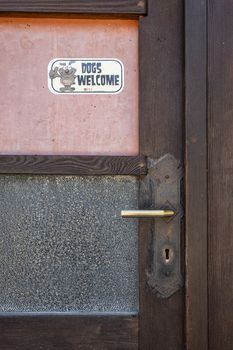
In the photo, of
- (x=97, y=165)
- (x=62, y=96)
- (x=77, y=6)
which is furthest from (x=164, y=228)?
(x=77, y=6)

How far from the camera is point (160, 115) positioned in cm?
195

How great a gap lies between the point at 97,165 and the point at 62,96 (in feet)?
0.86

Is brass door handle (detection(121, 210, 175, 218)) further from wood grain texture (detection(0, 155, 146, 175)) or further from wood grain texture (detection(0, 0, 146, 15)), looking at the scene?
wood grain texture (detection(0, 0, 146, 15))

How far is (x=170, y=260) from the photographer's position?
75.8 inches

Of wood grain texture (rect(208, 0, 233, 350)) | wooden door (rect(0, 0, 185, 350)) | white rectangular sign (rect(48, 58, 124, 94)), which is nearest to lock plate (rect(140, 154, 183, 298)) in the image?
wooden door (rect(0, 0, 185, 350))

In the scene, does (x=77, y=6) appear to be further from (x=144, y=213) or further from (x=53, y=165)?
(x=144, y=213)

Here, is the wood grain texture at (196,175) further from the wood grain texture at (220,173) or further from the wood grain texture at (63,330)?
the wood grain texture at (63,330)

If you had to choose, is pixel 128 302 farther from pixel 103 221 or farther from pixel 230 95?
pixel 230 95

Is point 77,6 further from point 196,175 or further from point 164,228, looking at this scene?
point 164,228

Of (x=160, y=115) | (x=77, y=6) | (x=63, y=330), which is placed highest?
(x=77, y=6)

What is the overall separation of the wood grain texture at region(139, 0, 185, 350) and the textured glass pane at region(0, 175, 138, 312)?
5cm

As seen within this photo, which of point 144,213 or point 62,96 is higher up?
point 62,96

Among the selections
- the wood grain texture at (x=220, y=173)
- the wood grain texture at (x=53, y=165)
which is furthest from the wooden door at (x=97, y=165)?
the wood grain texture at (x=220, y=173)

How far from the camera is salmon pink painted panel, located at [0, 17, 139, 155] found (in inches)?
76.5
